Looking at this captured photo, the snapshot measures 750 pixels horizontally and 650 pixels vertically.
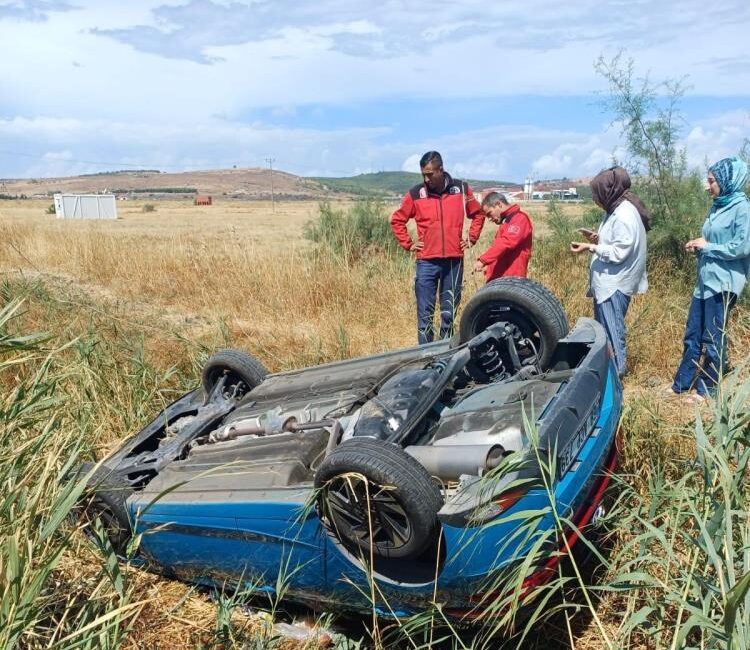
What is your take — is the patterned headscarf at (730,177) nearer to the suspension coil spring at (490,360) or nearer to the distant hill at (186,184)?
the suspension coil spring at (490,360)

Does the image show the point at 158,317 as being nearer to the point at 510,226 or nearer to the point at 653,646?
the point at 510,226

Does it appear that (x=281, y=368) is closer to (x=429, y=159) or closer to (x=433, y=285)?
(x=433, y=285)

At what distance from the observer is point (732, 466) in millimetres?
3248

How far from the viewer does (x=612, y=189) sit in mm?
5195

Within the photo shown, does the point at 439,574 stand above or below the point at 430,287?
below

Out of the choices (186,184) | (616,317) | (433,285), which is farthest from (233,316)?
(186,184)

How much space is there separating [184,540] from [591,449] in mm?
1860

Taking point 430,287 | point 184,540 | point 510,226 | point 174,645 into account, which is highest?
point 510,226

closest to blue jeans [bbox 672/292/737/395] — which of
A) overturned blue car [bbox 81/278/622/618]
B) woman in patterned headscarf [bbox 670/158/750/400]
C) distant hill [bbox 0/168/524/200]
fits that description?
woman in patterned headscarf [bbox 670/158/750/400]

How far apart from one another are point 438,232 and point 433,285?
0.52 meters

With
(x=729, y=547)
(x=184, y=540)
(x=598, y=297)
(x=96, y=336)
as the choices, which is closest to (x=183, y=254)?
(x=96, y=336)

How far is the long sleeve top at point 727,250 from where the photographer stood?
5.07m

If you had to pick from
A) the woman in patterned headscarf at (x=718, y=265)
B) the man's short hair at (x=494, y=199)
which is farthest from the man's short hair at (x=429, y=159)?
the woman in patterned headscarf at (x=718, y=265)

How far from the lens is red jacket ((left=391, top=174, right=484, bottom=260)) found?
256 inches
